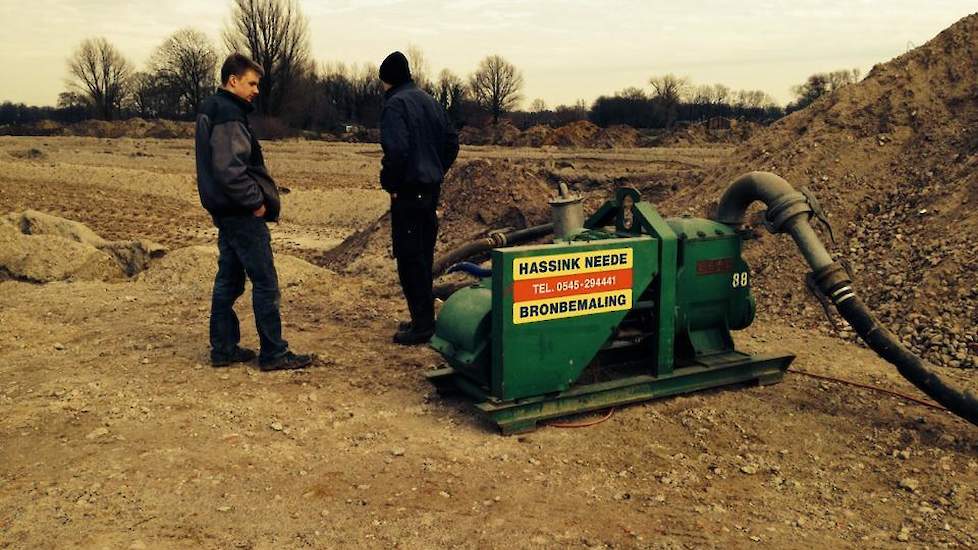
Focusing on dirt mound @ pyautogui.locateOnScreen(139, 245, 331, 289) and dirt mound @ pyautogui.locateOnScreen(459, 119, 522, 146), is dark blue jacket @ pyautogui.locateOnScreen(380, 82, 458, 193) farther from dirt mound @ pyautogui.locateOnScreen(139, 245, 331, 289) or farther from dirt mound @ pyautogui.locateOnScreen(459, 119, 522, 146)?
dirt mound @ pyautogui.locateOnScreen(459, 119, 522, 146)

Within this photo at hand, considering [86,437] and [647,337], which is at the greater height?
[647,337]

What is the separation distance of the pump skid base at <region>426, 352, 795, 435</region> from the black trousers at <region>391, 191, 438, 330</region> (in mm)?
1119

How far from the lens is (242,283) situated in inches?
226

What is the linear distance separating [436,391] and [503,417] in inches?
34.5

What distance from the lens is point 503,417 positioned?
4.57 metres

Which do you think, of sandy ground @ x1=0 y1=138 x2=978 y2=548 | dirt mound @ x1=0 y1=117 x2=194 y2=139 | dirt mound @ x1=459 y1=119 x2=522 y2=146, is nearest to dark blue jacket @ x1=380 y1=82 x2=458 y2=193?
sandy ground @ x1=0 y1=138 x2=978 y2=548

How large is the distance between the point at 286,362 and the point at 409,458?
5.85 ft

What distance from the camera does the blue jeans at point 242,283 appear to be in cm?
543

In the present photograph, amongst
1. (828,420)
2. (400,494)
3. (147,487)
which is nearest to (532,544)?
(400,494)

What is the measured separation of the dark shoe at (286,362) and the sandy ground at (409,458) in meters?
0.11

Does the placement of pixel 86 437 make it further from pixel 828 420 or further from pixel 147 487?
pixel 828 420

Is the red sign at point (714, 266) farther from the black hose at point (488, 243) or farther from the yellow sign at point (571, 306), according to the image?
the black hose at point (488, 243)

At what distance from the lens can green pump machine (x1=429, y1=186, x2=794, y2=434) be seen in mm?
4582

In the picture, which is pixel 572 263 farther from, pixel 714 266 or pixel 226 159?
pixel 226 159
